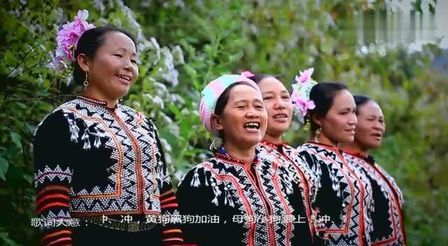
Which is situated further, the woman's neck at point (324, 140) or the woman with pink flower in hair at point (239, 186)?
the woman's neck at point (324, 140)

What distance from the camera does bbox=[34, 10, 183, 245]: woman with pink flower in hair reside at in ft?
10.8

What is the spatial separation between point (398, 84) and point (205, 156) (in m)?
3.61

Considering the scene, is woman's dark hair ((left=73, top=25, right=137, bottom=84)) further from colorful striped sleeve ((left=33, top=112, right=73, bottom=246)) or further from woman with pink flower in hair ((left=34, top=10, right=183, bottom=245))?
colorful striped sleeve ((left=33, top=112, right=73, bottom=246))

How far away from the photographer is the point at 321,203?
4.59 metres

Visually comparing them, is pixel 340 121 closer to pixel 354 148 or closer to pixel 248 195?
pixel 354 148

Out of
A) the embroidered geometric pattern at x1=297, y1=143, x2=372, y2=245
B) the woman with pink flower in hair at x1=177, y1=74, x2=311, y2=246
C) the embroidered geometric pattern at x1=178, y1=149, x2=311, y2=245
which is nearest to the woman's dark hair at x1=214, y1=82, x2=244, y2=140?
the woman with pink flower in hair at x1=177, y1=74, x2=311, y2=246

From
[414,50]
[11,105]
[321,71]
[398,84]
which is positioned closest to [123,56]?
[11,105]

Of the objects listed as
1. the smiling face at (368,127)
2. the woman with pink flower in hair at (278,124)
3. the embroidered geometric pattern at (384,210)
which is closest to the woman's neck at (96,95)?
the woman with pink flower in hair at (278,124)

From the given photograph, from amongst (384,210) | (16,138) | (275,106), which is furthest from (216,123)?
(384,210)

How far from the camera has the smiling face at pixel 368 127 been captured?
524 cm

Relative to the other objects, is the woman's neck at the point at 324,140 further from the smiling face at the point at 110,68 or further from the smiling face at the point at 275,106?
Answer: the smiling face at the point at 110,68

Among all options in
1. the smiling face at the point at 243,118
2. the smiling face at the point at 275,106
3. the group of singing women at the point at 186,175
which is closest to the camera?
the group of singing women at the point at 186,175

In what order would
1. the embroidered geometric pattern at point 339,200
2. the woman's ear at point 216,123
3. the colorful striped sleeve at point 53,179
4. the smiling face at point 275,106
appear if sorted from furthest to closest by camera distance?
the embroidered geometric pattern at point 339,200, the smiling face at point 275,106, the woman's ear at point 216,123, the colorful striped sleeve at point 53,179

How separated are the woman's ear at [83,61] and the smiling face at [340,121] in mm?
1700
